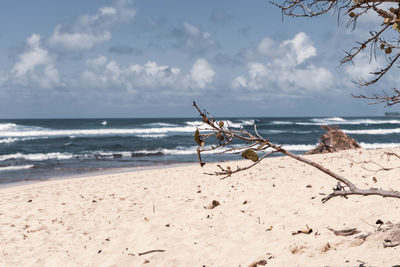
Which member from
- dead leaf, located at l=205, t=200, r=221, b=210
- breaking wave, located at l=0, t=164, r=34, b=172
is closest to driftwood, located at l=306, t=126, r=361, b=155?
dead leaf, located at l=205, t=200, r=221, b=210

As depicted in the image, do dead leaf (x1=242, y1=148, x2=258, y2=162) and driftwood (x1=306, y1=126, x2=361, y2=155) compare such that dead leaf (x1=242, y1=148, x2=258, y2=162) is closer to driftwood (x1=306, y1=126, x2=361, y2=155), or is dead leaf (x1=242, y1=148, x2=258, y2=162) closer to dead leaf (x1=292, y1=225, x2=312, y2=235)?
dead leaf (x1=292, y1=225, x2=312, y2=235)

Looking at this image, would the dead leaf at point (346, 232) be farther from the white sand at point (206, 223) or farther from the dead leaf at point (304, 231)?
the dead leaf at point (304, 231)

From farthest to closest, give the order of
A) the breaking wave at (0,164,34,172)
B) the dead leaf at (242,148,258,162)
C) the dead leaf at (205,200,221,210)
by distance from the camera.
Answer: the breaking wave at (0,164,34,172) < the dead leaf at (205,200,221,210) < the dead leaf at (242,148,258,162)

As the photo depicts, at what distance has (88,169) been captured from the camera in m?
16.9

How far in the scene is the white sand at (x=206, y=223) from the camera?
171 inches

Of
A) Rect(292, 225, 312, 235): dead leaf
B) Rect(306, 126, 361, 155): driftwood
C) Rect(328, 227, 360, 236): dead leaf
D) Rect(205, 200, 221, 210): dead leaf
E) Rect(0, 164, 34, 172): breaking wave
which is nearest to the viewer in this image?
Rect(328, 227, 360, 236): dead leaf

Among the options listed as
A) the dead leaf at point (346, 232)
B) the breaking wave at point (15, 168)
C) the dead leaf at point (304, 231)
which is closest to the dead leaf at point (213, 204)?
the dead leaf at point (304, 231)

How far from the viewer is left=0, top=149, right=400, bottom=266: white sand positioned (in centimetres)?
436

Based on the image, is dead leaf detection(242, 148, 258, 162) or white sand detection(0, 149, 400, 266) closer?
dead leaf detection(242, 148, 258, 162)

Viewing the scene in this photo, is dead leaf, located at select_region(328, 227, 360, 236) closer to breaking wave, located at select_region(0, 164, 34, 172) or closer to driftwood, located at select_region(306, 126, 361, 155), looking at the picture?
driftwood, located at select_region(306, 126, 361, 155)

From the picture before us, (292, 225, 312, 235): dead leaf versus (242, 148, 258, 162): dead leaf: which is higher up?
(242, 148, 258, 162): dead leaf

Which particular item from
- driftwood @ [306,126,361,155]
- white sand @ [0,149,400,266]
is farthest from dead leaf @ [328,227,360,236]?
driftwood @ [306,126,361,155]

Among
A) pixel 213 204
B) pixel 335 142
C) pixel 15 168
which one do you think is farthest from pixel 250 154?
pixel 15 168

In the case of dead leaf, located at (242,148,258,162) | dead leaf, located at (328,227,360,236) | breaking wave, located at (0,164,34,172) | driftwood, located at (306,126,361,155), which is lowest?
breaking wave, located at (0,164,34,172)
